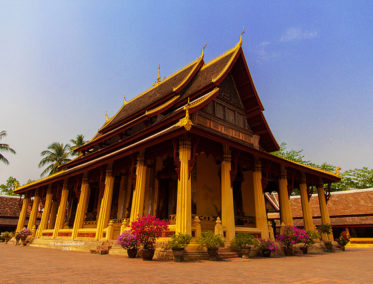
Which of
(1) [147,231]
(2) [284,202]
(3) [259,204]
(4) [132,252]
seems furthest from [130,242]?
(2) [284,202]

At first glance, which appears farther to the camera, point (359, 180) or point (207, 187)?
point (359, 180)

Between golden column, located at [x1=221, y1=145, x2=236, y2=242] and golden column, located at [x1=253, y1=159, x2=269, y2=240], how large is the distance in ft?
5.39

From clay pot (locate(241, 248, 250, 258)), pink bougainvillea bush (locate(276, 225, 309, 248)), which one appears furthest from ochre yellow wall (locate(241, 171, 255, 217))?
clay pot (locate(241, 248, 250, 258))

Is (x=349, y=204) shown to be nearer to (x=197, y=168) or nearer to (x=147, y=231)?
(x=197, y=168)

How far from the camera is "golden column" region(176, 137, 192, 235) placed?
9.10 metres

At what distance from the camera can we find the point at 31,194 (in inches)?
917

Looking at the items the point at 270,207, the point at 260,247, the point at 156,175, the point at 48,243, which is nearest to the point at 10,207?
the point at 48,243

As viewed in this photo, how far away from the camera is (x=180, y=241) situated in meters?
8.16

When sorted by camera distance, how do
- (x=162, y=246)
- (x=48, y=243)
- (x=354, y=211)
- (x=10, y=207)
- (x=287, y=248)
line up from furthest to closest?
(x=10, y=207), (x=354, y=211), (x=48, y=243), (x=287, y=248), (x=162, y=246)

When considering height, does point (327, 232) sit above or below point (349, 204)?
below

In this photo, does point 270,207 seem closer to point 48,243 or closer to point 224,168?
point 224,168

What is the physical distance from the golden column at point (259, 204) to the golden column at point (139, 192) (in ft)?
17.1

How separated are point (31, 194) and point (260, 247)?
2106cm

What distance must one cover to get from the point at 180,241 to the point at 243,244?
8.71 feet
